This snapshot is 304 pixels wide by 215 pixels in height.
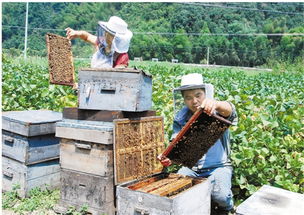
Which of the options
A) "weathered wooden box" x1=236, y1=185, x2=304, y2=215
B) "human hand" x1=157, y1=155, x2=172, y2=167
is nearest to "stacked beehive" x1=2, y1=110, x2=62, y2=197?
"human hand" x1=157, y1=155, x2=172, y2=167

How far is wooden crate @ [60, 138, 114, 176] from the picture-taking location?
382 centimetres

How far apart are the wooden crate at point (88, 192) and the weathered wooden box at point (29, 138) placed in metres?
0.72

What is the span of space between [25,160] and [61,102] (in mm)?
2237

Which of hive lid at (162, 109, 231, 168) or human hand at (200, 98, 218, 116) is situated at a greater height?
human hand at (200, 98, 218, 116)

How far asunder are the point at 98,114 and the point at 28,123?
1.13 metres

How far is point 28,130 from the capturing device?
15.0 ft

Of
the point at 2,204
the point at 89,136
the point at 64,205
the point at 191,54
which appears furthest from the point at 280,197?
the point at 191,54

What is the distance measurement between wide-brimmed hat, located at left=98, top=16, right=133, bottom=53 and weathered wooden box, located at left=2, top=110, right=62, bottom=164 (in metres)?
1.41

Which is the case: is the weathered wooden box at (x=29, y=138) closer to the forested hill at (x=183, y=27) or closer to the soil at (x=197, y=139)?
the soil at (x=197, y=139)

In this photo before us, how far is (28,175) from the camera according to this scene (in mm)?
4676

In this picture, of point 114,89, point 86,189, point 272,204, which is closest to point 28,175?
point 86,189

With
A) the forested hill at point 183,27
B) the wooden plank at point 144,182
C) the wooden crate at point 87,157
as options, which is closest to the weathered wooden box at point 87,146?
the wooden crate at point 87,157

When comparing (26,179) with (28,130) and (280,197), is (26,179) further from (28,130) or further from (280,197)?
(280,197)

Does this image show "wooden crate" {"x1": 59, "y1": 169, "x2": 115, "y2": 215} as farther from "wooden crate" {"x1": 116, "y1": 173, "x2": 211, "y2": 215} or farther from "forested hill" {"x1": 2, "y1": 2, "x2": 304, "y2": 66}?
"forested hill" {"x1": 2, "y1": 2, "x2": 304, "y2": 66}
